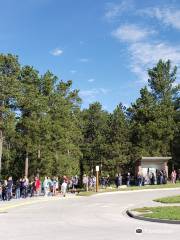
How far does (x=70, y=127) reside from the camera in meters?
74.4

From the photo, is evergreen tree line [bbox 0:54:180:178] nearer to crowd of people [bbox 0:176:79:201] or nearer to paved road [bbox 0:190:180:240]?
crowd of people [bbox 0:176:79:201]

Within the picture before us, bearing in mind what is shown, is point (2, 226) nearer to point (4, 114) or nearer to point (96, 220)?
point (96, 220)

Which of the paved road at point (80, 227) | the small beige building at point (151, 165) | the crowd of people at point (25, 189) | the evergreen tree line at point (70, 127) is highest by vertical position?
the evergreen tree line at point (70, 127)

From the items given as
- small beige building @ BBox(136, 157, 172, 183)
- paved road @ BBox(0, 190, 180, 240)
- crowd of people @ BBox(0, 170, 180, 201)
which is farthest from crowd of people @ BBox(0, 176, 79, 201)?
paved road @ BBox(0, 190, 180, 240)

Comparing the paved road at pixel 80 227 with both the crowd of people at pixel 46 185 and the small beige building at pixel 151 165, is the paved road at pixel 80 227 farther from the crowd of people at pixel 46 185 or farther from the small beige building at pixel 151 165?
the small beige building at pixel 151 165

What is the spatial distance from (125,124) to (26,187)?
4790 cm

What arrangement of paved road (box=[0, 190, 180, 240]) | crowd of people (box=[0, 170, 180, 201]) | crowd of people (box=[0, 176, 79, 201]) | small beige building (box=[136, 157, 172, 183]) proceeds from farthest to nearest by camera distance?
small beige building (box=[136, 157, 172, 183])
crowd of people (box=[0, 170, 180, 201])
crowd of people (box=[0, 176, 79, 201])
paved road (box=[0, 190, 180, 240])

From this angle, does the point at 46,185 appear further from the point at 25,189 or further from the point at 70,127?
the point at 70,127

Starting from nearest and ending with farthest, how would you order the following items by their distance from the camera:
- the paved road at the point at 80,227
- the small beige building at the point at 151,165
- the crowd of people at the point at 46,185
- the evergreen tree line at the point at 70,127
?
the paved road at the point at 80,227, the crowd of people at the point at 46,185, the small beige building at the point at 151,165, the evergreen tree line at the point at 70,127

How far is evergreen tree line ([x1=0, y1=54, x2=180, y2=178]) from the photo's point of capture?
65.8 m

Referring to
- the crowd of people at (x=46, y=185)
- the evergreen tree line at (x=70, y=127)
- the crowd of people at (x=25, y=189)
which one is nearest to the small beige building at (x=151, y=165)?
the crowd of people at (x=46, y=185)

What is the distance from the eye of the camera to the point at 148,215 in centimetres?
2097

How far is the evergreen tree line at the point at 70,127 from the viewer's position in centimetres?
6575

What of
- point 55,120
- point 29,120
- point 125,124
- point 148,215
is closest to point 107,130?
point 125,124
